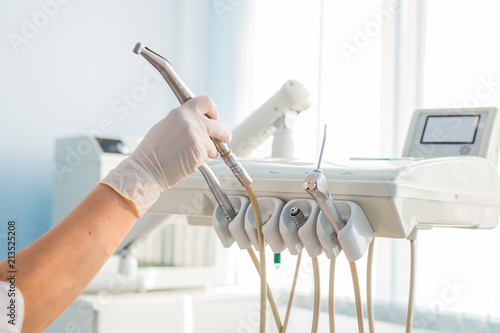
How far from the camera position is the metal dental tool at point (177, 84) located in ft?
2.40

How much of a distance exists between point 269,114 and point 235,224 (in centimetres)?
36

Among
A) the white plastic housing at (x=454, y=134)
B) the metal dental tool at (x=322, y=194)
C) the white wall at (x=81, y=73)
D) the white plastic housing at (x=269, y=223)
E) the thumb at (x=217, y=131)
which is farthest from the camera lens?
the white wall at (x=81, y=73)

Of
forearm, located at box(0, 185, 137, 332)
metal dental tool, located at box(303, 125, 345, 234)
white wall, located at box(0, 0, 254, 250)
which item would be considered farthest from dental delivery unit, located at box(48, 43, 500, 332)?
white wall, located at box(0, 0, 254, 250)

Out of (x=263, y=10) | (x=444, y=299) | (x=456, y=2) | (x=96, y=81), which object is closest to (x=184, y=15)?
(x=263, y=10)

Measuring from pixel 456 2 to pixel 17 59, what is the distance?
164 cm

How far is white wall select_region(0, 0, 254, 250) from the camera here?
217 cm

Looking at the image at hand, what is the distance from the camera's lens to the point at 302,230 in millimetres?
755

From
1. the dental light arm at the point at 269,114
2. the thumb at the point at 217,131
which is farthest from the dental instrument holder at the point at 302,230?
the dental light arm at the point at 269,114

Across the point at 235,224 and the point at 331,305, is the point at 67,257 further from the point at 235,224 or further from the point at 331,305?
the point at 331,305

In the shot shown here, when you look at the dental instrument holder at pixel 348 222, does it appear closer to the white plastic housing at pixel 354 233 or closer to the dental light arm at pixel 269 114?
the white plastic housing at pixel 354 233

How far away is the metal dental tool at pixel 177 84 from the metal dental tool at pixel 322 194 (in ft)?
0.37

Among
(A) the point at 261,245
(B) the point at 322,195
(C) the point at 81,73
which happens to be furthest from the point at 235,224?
(C) the point at 81,73

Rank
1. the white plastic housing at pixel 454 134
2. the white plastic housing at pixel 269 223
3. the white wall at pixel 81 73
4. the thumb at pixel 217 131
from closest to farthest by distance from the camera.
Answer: the white plastic housing at pixel 269 223
the thumb at pixel 217 131
the white plastic housing at pixel 454 134
the white wall at pixel 81 73

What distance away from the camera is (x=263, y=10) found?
2.74 m
